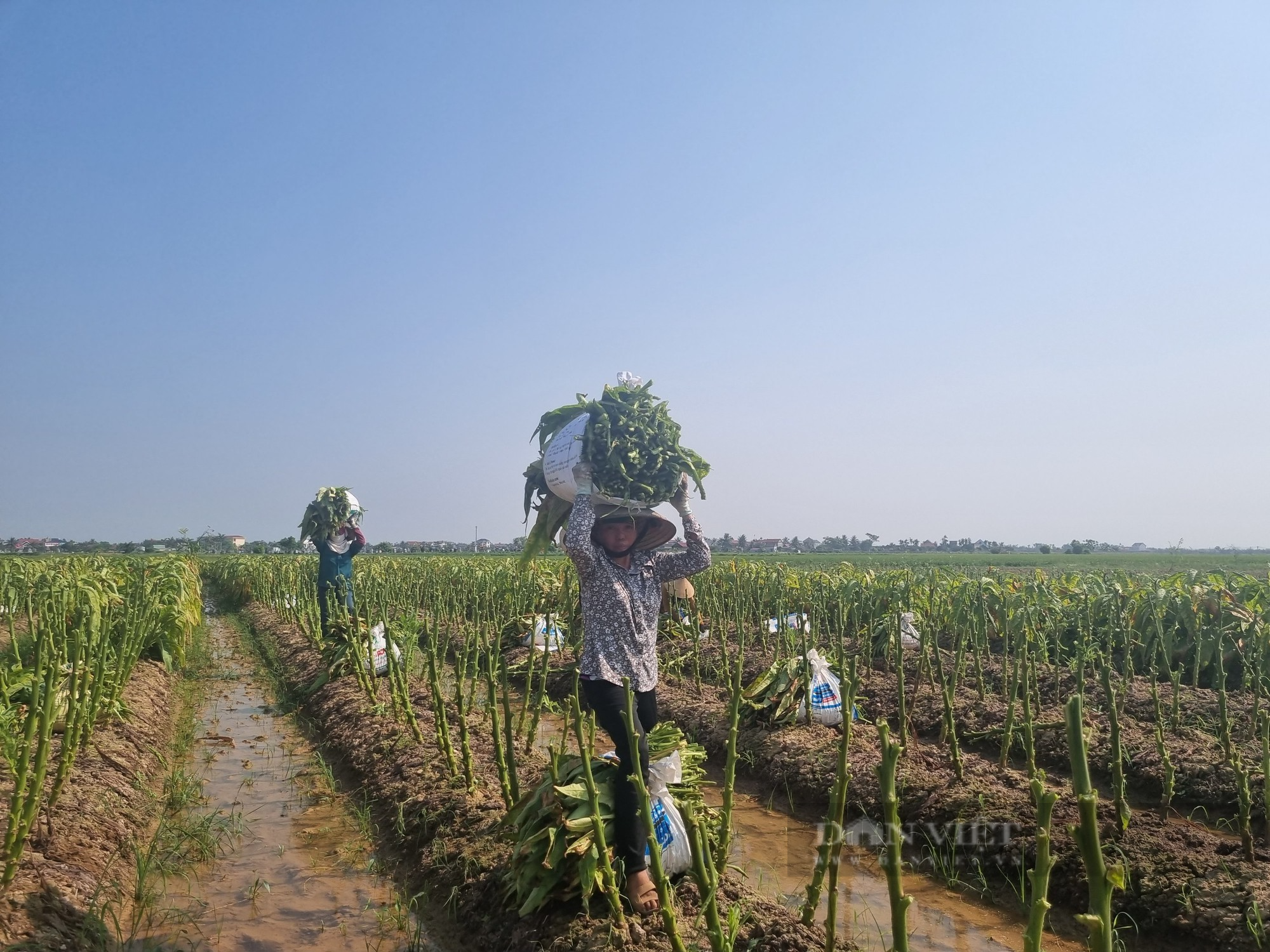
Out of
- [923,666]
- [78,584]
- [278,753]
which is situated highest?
[78,584]

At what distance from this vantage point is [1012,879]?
3.94m

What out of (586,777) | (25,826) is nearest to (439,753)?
(25,826)

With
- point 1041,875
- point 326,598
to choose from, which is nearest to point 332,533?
point 326,598

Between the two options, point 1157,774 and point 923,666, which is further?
point 923,666

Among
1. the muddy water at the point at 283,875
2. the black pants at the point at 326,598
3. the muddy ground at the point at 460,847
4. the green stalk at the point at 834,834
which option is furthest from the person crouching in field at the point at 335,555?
the green stalk at the point at 834,834

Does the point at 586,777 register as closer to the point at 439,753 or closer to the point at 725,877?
the point at 725,877

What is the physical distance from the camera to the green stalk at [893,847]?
1.68m

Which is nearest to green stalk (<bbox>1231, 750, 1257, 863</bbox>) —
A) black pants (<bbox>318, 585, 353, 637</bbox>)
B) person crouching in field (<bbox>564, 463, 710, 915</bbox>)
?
person crouching in field (<bbox>564, 463, 710, 915</bbox>)

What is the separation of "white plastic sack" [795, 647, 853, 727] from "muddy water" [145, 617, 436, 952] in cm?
321

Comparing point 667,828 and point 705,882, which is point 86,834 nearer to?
point 667,828

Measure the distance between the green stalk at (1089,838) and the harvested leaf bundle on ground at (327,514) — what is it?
30.9 ft

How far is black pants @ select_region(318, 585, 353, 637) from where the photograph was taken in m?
8.43

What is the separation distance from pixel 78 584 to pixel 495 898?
17.5 ft

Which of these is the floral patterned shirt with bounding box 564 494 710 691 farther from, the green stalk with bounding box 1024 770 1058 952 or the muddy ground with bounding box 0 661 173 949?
the muddy ground with bounding box 0 661 173 949
